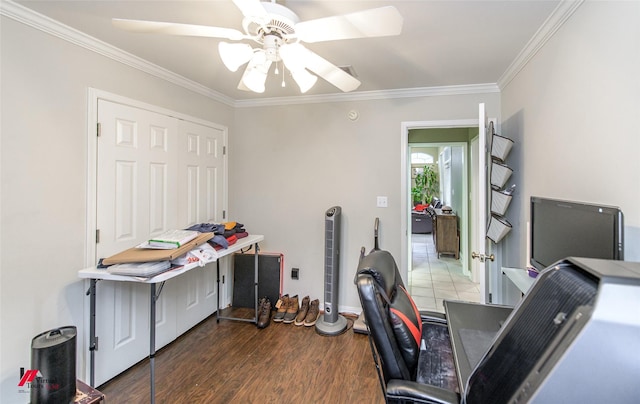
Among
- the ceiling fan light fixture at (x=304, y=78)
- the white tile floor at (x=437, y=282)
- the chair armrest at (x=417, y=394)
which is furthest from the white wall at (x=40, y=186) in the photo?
the white tile floor at (x=437, y=282)

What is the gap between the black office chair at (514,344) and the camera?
48 centimetres

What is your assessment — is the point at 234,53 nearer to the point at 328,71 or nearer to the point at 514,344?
the point at 328,71

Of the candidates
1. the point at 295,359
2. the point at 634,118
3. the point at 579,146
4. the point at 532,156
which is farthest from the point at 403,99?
the point at 295,359

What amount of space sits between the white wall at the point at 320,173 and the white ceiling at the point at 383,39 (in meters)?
0.30

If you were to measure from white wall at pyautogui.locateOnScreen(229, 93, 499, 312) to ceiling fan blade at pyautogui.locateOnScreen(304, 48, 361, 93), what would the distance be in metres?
1.33

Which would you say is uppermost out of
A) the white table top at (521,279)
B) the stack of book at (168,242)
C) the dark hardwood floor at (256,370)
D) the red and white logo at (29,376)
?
the stack of book at (168,242)

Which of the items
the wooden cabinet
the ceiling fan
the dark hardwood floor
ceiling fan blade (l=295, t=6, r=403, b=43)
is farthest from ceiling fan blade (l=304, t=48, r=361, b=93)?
the wooden cabinet

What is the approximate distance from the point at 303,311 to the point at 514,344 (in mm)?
2444

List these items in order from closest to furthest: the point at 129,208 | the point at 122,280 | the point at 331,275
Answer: the point at 122,280
the point at 129,208
the point at 331,275

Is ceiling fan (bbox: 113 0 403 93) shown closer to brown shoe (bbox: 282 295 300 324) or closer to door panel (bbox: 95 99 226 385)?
door panel (bbox: 95 99 226 385)

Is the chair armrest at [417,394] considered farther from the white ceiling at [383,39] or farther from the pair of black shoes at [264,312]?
the pair of black shoes at [264,312]

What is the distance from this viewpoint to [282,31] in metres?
1.23

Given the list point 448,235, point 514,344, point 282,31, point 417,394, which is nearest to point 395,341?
point 417,394

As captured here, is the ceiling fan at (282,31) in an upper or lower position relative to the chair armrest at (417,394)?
upper
